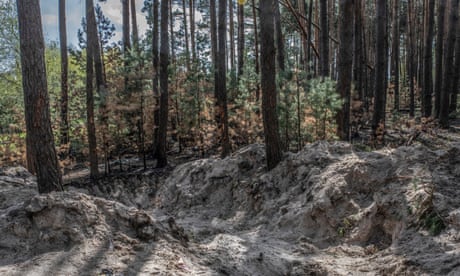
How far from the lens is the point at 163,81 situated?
11.7 metres

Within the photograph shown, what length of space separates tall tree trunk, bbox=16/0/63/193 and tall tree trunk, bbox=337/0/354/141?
6604mm

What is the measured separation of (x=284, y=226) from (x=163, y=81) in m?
7.41

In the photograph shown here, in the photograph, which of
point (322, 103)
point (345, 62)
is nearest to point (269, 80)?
point (322, 103)

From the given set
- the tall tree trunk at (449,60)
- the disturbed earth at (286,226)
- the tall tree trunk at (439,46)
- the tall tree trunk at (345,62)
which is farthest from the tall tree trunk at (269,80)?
the tall tree trunk at (439,46)

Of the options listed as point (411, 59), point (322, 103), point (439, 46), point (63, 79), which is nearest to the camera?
point (322, 103)

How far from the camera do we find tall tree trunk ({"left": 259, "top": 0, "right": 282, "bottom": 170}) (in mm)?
6883

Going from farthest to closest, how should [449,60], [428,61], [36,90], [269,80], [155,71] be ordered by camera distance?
[428,61], [449,60], [155,71], [269,80], [36,90]

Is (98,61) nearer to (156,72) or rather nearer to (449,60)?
(156,72)

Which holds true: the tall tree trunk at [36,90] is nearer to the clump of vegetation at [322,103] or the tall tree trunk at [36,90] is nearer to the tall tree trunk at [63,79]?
the clump of vegetation at [322,103]

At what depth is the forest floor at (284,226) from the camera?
3.55 metres

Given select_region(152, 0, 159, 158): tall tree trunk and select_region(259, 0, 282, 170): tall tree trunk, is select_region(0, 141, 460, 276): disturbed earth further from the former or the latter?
select_region(152, 0, 159, 158): tall tree trunk

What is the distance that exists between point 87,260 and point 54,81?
18114mm

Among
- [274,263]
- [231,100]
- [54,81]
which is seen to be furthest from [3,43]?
[274,263]

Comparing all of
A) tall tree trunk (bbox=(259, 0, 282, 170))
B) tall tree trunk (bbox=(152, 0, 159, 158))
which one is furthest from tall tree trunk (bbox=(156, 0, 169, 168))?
tall tree trunk (bbox=(259, 0, 282, 170))
